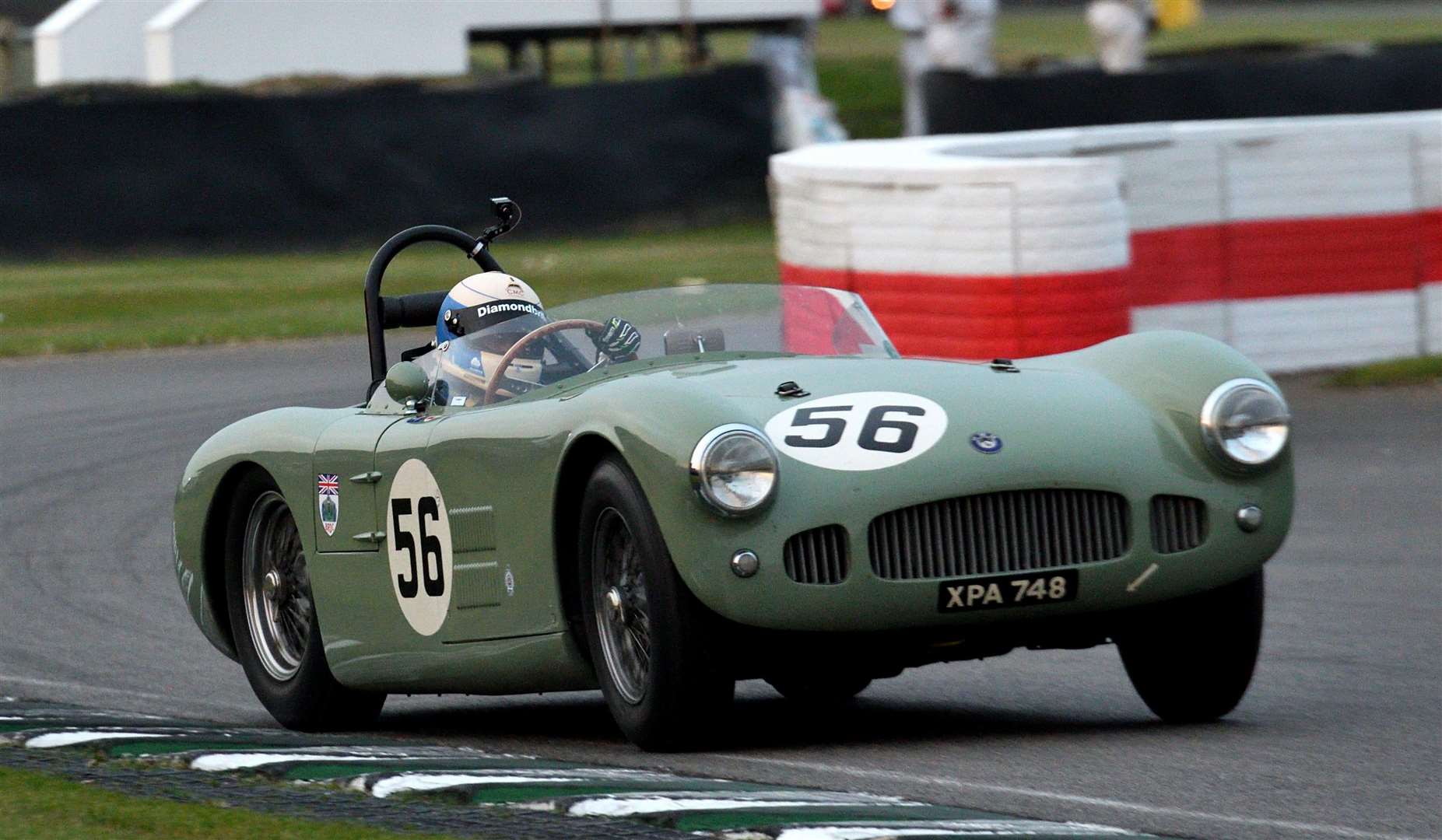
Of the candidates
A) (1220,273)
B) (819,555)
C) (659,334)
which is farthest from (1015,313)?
(819,555)

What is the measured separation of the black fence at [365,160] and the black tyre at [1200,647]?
50.6 ft

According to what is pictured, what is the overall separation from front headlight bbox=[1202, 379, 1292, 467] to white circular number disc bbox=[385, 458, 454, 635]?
1806mm

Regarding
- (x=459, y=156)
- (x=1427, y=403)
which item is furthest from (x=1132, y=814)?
(x=459, y=156)

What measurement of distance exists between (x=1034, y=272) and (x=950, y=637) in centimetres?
689

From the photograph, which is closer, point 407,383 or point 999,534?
point 999,534

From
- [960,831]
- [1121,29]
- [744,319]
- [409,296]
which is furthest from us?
[1121,29]

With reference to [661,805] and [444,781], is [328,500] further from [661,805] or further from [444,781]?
[661,805]

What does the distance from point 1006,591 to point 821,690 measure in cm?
131

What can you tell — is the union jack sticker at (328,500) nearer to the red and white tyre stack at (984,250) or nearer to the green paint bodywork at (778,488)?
the green paint bodywork at (778,488)

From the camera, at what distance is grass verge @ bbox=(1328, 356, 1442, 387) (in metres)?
13.4

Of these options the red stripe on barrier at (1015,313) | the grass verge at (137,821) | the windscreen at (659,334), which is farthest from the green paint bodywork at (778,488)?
the red stripe on barrier at (1015,313)

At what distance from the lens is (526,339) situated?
6277mm

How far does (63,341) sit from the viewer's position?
16.9 meters

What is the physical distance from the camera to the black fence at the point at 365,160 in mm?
20016
